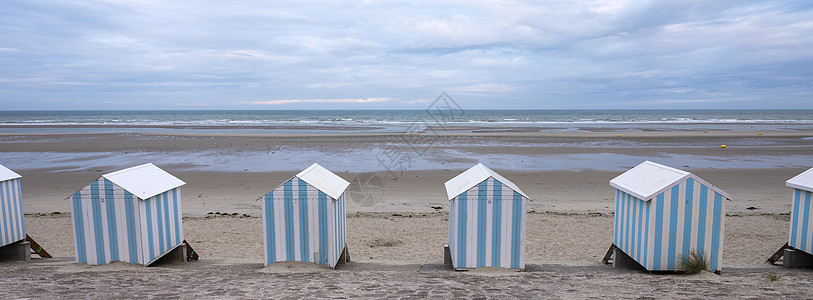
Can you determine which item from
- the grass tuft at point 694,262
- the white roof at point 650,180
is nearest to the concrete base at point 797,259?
the grass tuft at point 694,262

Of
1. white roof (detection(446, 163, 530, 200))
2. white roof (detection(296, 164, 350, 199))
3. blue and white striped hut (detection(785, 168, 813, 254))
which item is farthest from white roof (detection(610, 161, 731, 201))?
white roof (detection(296, 164, 350, 199))

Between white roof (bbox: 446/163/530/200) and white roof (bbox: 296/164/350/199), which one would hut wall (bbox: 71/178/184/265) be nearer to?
white roof (bbox: 296/164/350/199)

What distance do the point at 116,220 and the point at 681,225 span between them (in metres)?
9.14

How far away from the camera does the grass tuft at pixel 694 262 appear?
700 cm

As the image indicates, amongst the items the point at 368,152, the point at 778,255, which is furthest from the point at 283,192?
the point at 368,152

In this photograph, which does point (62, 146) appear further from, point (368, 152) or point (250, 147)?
point (368, 152)

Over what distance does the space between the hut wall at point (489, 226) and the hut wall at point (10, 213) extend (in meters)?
8.42

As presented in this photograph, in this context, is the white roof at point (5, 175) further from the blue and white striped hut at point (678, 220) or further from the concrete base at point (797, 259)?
the concrete base at point (797, 259)

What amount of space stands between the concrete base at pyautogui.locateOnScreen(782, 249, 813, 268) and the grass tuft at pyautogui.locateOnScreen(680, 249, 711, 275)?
7.49 ft

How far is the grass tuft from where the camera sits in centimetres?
700

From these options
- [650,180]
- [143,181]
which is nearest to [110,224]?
[143,181]

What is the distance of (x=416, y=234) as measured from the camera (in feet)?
37.1

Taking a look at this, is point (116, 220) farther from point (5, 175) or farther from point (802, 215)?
point (802, 215)

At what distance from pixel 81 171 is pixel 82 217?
16634mm
